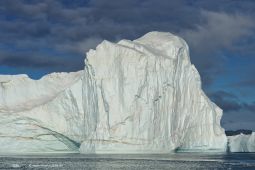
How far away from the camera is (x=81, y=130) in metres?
62.1

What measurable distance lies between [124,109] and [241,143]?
30.4 metres

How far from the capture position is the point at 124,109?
59.2 meters

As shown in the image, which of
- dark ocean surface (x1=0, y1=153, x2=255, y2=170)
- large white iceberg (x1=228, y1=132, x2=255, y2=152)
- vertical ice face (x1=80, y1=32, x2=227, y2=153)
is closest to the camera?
A: dark ocean surface (x1=0, y1=153, x2=255, y2=170)

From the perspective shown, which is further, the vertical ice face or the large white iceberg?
the large white iceberg

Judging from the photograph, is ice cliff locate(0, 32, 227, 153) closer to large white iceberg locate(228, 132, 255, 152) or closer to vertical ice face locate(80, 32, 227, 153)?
vertical ice face locate(80, 32, 227, 153)

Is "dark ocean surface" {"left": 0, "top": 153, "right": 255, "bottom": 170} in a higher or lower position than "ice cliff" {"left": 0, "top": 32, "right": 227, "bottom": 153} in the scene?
lower

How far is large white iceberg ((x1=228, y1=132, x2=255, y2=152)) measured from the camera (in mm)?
80938

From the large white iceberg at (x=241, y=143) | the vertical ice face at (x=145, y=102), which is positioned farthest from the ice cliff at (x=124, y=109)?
the large white iceberg at (x=241, y=143)

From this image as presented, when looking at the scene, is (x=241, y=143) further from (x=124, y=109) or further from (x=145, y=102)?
(x=124, y=109)

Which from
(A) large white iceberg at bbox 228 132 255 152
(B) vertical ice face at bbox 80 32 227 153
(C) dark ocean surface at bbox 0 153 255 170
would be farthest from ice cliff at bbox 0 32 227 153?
(A) large white iceberg at bbox 228 132 255 152

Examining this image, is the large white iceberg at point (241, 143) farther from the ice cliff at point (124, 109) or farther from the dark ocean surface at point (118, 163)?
the dark ocean surface at point (118, 163)

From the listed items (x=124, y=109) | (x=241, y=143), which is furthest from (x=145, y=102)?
(x=241, y=143)

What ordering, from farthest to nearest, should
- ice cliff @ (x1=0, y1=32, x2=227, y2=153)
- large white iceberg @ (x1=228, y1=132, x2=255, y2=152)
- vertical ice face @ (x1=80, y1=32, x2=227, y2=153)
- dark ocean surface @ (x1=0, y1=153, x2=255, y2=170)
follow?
large white iceberg @ (x1=228, y1=132, x2=255, y2=152) < ice cliff @ (x1=0, y1=32, x2=227, y2=153) < vertical ice face @ (x1=80, y1=32, x2=227, y2=153) < dark ocean surface @ (x1=0, y1=153, x2=255, y2=170)

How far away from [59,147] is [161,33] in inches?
711
